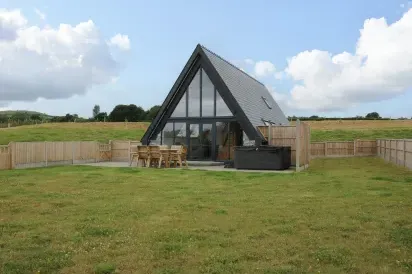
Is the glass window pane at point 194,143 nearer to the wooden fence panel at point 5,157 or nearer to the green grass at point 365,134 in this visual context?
the wooden fence panel at point 5,157

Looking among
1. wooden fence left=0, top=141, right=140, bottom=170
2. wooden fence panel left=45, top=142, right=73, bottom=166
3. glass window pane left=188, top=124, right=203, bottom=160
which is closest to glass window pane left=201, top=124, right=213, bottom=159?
→ glass window pane left=188, top=124, right=203, bottom=160

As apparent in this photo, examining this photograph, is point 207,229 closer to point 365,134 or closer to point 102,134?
point 102,134

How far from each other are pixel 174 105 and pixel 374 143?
1785 cm

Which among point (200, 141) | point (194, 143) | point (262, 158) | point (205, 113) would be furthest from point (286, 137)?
point (194, 143)

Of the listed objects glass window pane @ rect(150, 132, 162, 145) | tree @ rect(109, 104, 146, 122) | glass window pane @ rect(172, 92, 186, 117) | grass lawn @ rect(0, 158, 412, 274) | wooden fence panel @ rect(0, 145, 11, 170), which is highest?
tree @ rect(109, 104, 146, 122)

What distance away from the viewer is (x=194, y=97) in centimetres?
2069

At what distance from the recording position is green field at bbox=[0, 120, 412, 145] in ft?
118

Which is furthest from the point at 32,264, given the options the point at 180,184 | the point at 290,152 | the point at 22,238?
the point at 290,152

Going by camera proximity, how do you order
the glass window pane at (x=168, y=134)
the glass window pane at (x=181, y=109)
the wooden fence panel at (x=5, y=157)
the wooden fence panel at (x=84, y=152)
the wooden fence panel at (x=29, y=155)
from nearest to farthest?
the wooden fence panel at (x=5, y=157) < the wooden fence panel at (x=29, y=155) < the glass window pane at (x=181, y=109) < the glass window pane at (x=168, y=134) < the wooden fence panel at (x=84, y=152)

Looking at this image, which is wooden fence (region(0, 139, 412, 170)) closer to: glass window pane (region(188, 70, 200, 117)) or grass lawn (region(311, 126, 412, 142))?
glass window pane (region(188, 70, 200, 117))

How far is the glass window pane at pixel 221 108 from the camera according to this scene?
19941 millimetres

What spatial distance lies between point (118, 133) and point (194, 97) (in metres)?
22.1

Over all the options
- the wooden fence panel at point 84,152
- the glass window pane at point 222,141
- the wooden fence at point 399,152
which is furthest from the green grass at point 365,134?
the wooden fence panel at point 84,152

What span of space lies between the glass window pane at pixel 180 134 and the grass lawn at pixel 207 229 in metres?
9.82
